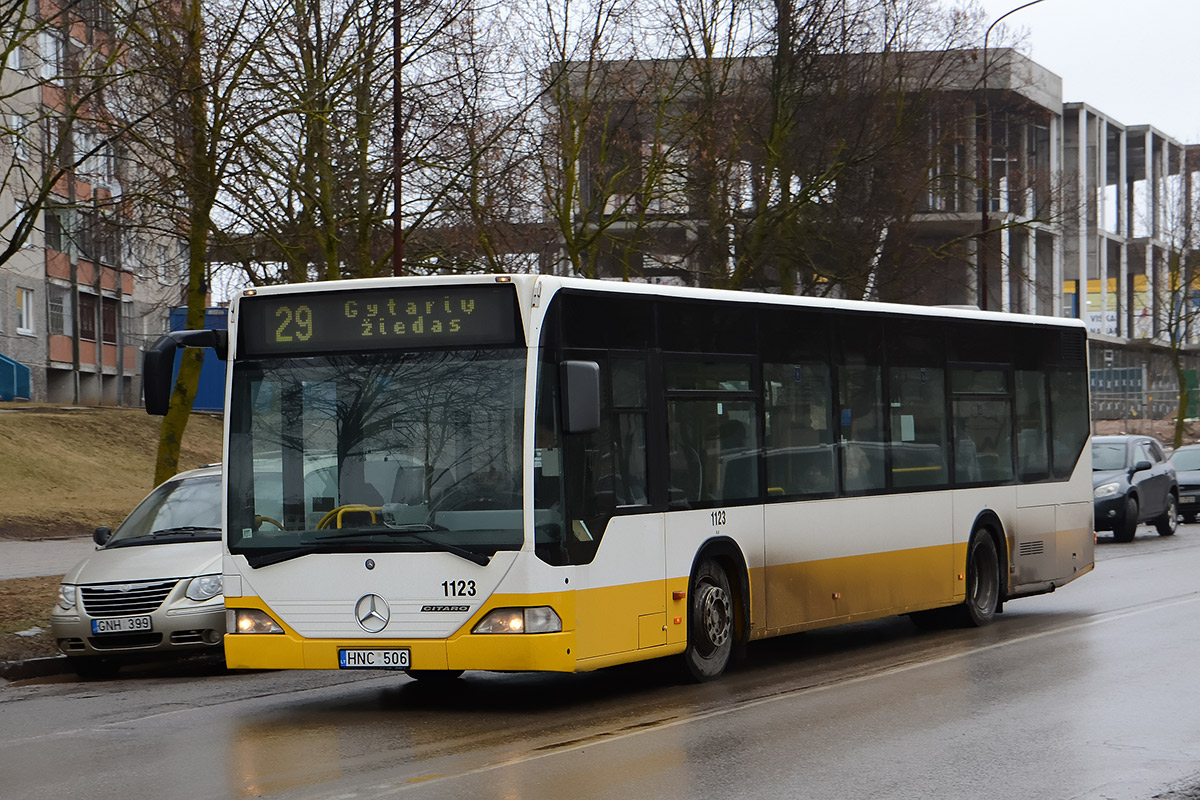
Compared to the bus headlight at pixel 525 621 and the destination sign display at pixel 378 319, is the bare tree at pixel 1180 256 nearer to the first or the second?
the destination sign display at pixel 378 319

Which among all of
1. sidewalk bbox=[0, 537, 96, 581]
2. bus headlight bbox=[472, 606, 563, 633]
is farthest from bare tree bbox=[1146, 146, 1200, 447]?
bus headlight bbox=[472, 606, 563, 633]

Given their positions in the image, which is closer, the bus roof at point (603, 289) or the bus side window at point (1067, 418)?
the bus roof at point (603, 289)

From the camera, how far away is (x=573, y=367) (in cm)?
1022

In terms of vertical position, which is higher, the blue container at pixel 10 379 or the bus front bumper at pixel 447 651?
the blue container at pixel 10 379

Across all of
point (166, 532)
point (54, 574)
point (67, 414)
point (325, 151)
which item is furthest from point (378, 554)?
point (67, 414)

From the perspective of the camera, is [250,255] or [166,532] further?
[250,255]

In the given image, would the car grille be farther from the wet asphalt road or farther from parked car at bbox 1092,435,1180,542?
parked car at bbox 1092,435,1180,542

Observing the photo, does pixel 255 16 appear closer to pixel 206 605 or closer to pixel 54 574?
pixel 54 574

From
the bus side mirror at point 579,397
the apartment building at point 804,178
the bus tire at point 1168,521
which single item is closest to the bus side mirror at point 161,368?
the bus side mirror at point 579,397

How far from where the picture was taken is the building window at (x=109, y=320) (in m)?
62.4

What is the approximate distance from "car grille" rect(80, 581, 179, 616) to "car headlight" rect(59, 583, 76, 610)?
0.35ft

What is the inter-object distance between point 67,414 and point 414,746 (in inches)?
1410

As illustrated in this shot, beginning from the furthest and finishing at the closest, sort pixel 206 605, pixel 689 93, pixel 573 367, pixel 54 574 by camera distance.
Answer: pixel 689 93 < pixel 54 574 < pixel 206 605 < pixel 573 367

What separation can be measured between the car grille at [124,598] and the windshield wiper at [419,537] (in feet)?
11.5
